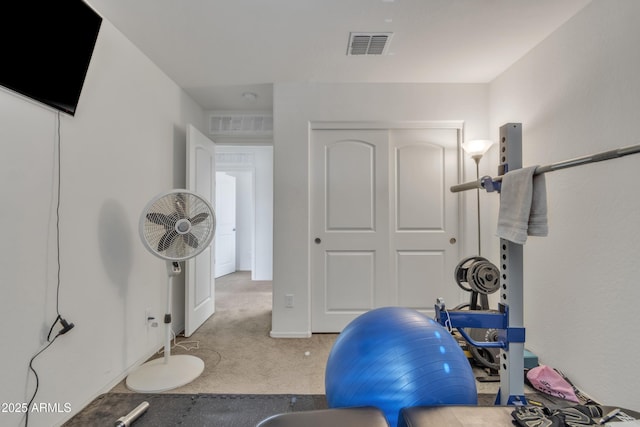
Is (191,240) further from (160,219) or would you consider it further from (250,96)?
(250,96)

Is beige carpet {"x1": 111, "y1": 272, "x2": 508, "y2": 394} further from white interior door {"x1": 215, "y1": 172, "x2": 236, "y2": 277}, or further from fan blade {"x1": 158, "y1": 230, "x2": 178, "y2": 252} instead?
white interior door {"x1": 215, "y1": 172, "x2": 236, "y2": 277}

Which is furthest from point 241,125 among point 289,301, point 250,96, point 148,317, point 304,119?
point 148,317

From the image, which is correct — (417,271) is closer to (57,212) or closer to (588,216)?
(588,216)

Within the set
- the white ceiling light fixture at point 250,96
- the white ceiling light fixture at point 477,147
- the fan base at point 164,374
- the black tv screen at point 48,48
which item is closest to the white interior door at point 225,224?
the white ceiling light fixture at point 250,96

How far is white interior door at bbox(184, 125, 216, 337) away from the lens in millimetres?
2680

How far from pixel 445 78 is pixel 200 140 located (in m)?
2.46

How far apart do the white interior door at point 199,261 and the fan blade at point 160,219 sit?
0.64m

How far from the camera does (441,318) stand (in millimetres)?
1506

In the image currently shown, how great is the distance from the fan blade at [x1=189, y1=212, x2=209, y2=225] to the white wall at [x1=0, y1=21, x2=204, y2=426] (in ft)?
1.68

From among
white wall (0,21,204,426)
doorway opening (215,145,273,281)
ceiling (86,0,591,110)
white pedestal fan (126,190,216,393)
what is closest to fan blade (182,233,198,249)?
white pedestal fan (126,190,216,393)

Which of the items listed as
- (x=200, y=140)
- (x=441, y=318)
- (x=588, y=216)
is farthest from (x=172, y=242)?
(x=588, y=216)

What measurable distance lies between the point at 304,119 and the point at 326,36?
84 cm

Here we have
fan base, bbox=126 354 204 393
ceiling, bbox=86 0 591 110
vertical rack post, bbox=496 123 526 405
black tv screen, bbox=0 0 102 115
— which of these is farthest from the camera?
fan base, bbox=126 354 204 393

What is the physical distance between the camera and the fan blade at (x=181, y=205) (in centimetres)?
198
